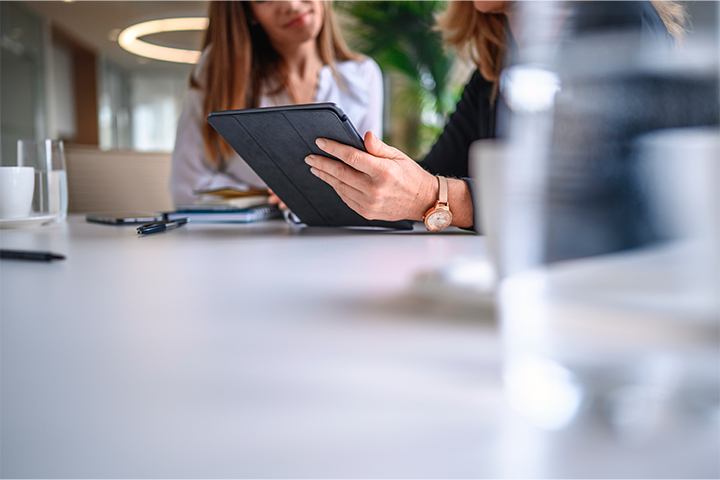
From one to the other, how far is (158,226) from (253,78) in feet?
2.58

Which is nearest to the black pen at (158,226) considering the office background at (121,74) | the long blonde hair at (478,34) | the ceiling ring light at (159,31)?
the long blonde hair at (478,34)

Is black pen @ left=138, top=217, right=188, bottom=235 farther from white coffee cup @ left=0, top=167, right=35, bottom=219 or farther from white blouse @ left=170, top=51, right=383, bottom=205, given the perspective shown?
white blouse @ left=170, top=51, right=383, bottom=205

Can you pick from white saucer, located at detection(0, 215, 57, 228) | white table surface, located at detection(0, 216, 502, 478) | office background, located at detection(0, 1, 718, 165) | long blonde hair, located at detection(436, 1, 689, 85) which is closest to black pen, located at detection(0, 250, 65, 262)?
white table surface, located at detection(0, 216, 502, 478)

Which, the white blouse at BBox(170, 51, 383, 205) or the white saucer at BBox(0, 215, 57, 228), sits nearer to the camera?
the white saucer at BBox(0, 215, 57, 228)

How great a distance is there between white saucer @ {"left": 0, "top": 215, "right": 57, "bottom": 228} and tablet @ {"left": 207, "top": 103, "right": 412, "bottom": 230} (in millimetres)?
326

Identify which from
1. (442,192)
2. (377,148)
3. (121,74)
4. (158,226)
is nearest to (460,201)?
(442,192)

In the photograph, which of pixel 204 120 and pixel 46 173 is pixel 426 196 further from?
pixel 204 120

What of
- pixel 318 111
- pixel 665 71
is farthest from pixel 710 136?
pixel 318 111

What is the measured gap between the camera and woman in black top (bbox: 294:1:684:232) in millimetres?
123

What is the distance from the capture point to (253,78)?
1.23 meters

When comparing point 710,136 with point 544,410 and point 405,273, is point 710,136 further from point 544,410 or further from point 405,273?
point 405,273

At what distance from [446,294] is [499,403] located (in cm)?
10

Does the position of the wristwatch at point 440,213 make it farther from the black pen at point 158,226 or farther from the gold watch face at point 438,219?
the black pen at point 158,226

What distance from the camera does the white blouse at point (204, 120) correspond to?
1.18 meters
